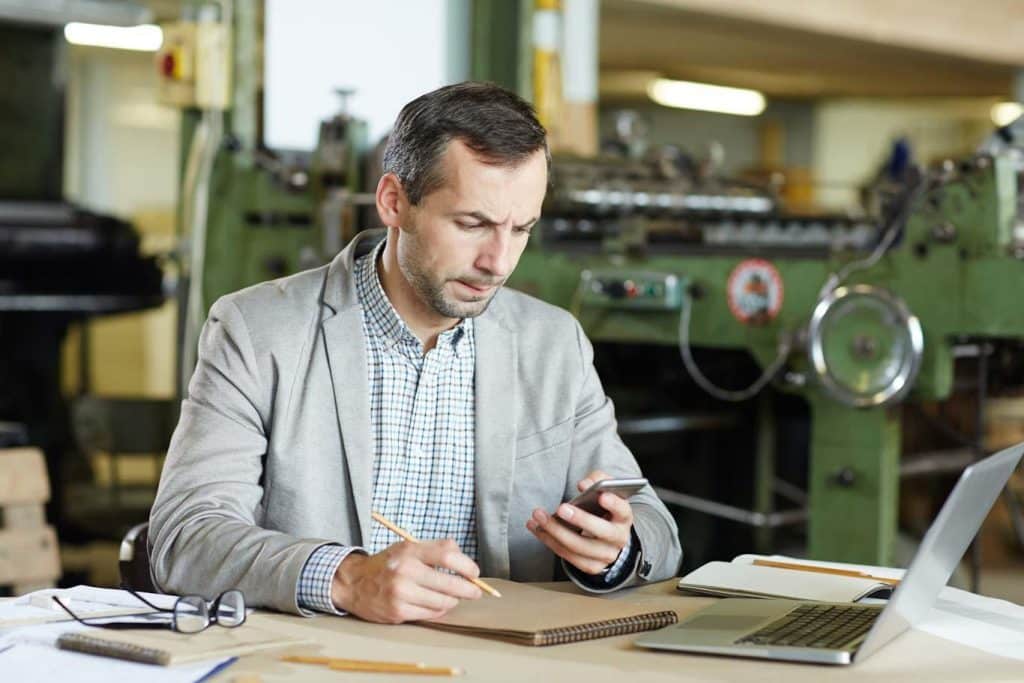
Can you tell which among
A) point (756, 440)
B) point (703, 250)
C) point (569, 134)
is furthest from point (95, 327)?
point (703, 250)

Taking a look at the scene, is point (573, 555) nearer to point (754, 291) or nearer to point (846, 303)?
point (846, 303)

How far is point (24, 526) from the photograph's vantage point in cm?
302

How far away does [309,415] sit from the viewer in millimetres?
2098

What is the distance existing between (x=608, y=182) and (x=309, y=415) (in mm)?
2713

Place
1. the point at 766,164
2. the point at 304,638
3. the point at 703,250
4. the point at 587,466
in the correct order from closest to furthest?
the point at 304,638 < the point at 587,466 < the point at 703,250 < the point at 766,164

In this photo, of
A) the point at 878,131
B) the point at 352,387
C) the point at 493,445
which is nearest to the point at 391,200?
the point at 352,387

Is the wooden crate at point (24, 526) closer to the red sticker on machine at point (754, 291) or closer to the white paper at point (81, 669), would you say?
the white paper at point (81, 669)

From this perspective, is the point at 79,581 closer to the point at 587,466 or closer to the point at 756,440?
the point at 756,440

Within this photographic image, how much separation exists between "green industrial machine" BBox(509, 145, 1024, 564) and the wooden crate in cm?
175

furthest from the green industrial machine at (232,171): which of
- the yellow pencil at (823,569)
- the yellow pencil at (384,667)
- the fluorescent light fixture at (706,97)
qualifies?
the fluorescent light fixture at (706,97)

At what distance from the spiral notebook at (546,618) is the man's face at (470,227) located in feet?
1.39

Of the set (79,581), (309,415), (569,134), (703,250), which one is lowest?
(79,581)

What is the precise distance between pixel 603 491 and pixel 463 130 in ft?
1.70

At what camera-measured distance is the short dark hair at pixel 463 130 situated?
2.04 m
